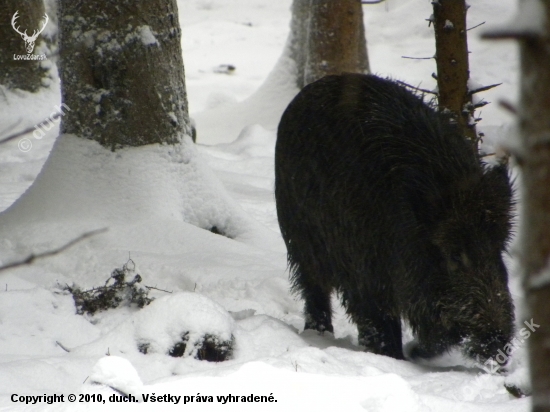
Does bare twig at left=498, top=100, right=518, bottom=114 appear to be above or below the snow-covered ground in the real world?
above

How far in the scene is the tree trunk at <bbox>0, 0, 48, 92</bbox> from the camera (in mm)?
9273

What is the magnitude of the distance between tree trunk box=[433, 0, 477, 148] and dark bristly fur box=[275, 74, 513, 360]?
0.86 metres

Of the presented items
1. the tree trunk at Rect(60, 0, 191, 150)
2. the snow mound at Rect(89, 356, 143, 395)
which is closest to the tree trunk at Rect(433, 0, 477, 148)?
the tree trunk at Rect(60, 0, 191, 150)

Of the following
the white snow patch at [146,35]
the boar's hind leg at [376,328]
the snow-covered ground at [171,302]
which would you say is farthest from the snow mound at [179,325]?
the white snow patch at [146,35]

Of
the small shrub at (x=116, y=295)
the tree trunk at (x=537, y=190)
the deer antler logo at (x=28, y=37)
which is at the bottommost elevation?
the small shrub at (x=116, y=295)

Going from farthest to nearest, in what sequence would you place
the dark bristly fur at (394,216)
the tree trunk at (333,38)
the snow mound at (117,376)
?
the tree trunk at (333,38), the dark bristly fur at (394,216), the snow mound at (117,376)

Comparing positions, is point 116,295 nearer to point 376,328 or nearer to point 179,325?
point 179,325

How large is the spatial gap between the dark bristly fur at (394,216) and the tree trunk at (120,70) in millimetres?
1364

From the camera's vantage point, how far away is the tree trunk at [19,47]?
927 centimetres

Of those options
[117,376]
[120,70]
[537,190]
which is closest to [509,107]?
[537,190]

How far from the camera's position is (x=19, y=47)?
9445 millimetres

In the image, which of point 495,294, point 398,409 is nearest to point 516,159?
point 398,409

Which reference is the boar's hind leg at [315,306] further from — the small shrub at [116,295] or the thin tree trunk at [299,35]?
the thin tree trunk at [299,35]

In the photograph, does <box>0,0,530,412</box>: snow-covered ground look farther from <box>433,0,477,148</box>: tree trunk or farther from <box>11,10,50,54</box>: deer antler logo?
<box>11,10,50,54</box>: deer antler logo
